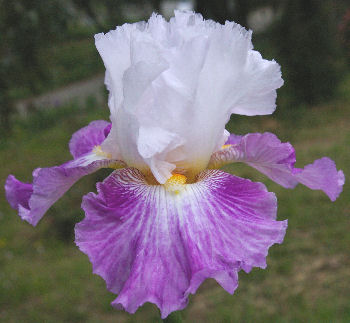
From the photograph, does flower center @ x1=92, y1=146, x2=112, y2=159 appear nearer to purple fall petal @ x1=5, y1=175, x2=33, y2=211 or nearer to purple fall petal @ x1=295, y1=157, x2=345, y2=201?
purple fall petal @ x1=5, y1=175, x2=33, y2=211

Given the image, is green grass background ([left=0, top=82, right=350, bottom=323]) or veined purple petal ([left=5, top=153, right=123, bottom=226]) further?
green grass background ([left=0, top=82, right=350, bottom=323])

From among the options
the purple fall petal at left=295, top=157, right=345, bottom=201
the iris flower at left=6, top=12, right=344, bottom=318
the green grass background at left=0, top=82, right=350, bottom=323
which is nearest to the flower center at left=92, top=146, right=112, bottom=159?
the iris flower at left=6, top=12, right=344, bottom=318

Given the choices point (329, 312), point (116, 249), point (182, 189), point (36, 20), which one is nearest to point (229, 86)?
point (182, 189)

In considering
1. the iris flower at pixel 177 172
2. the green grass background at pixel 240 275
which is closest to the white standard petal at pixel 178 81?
the iris flower at pixel 177 172

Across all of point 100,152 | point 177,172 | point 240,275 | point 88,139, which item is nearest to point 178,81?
point 177,172

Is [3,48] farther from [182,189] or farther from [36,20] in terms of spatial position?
[182,189]

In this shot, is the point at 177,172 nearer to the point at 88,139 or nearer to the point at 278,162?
the point at 278,162

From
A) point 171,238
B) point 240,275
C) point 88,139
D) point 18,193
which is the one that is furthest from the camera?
point 240,275
